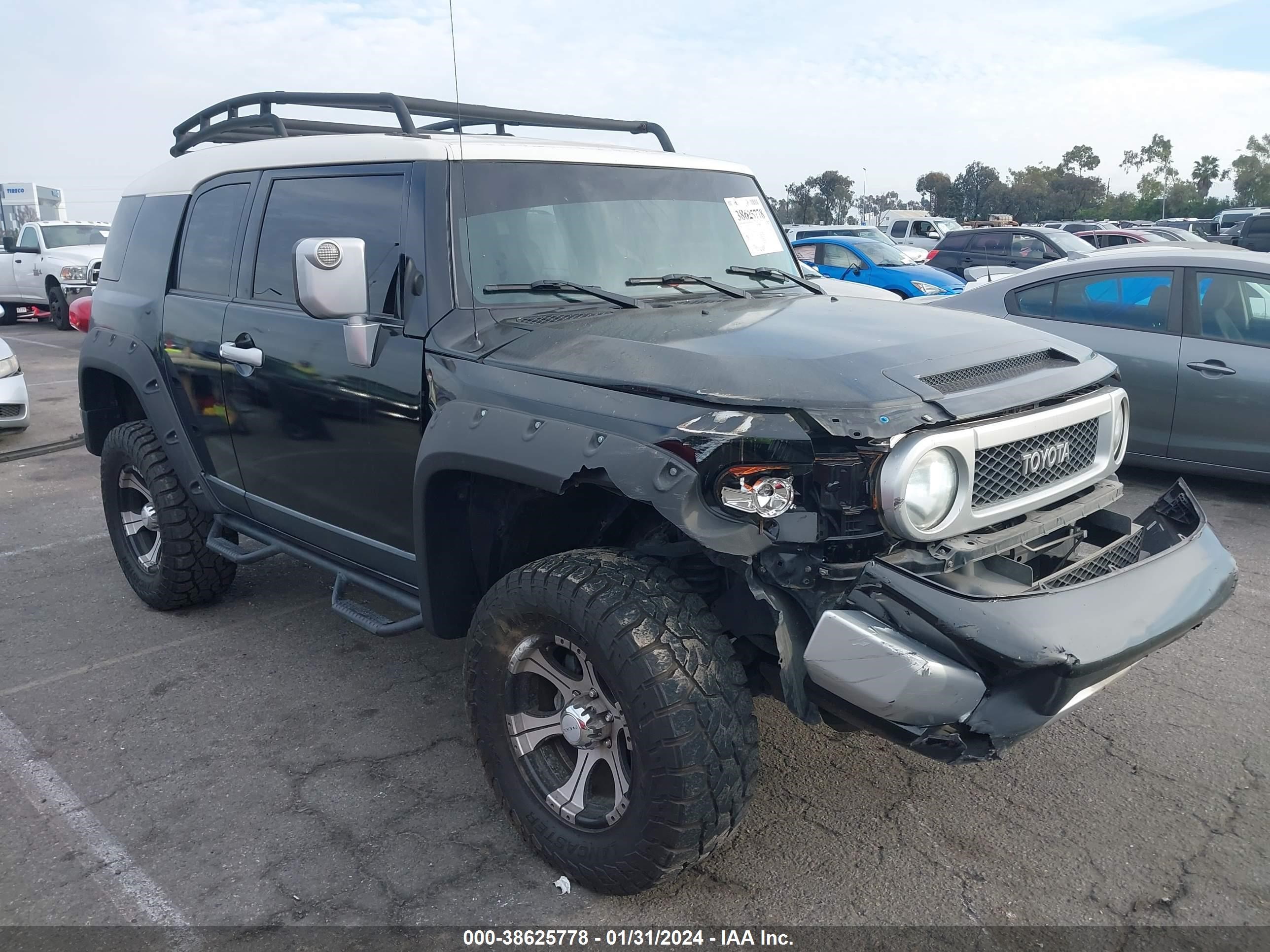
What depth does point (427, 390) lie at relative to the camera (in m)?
3.10

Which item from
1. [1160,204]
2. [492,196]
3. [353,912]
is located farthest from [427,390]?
[1160,204]

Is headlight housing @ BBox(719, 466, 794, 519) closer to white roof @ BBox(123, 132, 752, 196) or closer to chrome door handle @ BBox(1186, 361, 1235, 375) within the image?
white roof @ BBox(123, 132, 752, 196)

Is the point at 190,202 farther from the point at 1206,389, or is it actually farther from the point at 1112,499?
the point at 1206,389

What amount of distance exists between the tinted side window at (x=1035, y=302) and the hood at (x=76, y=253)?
15.8m

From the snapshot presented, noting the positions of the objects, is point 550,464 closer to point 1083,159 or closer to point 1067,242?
point 1067,242

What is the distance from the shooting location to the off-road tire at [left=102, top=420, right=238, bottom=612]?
14.7 ft

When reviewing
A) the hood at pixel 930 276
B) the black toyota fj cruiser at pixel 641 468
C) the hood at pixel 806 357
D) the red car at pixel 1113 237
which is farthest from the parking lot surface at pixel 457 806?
the red car at pixel 1113 237

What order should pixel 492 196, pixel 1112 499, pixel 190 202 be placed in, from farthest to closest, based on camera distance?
pixel 190 202 < pixel 492 196 < pixel 1112 499

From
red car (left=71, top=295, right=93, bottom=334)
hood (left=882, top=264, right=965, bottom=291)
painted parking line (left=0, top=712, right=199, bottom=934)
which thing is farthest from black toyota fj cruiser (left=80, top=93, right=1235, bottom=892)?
hood (left=882, top=264, right=965, bottom=291)

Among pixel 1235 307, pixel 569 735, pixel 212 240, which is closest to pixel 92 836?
pixel 569 735

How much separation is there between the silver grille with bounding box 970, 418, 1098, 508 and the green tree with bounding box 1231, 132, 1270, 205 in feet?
242

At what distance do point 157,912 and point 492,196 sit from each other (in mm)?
2343

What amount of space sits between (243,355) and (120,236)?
165 centimetres

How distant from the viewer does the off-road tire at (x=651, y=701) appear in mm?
2428
